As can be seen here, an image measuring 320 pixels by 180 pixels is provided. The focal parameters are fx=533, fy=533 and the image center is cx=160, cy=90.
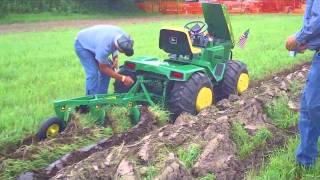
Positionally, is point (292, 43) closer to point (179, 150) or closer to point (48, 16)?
point (179, 150)

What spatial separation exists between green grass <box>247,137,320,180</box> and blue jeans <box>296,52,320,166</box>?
0.07 meters

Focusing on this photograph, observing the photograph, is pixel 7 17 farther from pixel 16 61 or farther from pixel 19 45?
pixel 16 61

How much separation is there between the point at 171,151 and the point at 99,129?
1.48m

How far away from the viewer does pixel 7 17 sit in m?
27.7

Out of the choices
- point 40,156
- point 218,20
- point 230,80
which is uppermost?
point 218,20

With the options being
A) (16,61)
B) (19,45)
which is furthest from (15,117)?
(19,45)

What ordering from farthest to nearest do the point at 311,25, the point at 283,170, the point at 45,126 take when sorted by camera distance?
the point at 45,126 → the point at 283,170 → the point at 311,25

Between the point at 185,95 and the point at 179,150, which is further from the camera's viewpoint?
the point at 185,95

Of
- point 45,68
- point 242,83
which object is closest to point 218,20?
point 242,83

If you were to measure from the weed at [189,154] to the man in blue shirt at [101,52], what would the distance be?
1962 mm

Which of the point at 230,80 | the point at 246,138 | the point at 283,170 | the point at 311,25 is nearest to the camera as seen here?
the point at 311,25

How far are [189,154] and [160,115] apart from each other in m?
1.76

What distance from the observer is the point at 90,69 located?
7.25m

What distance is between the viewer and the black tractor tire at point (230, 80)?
810 cm
